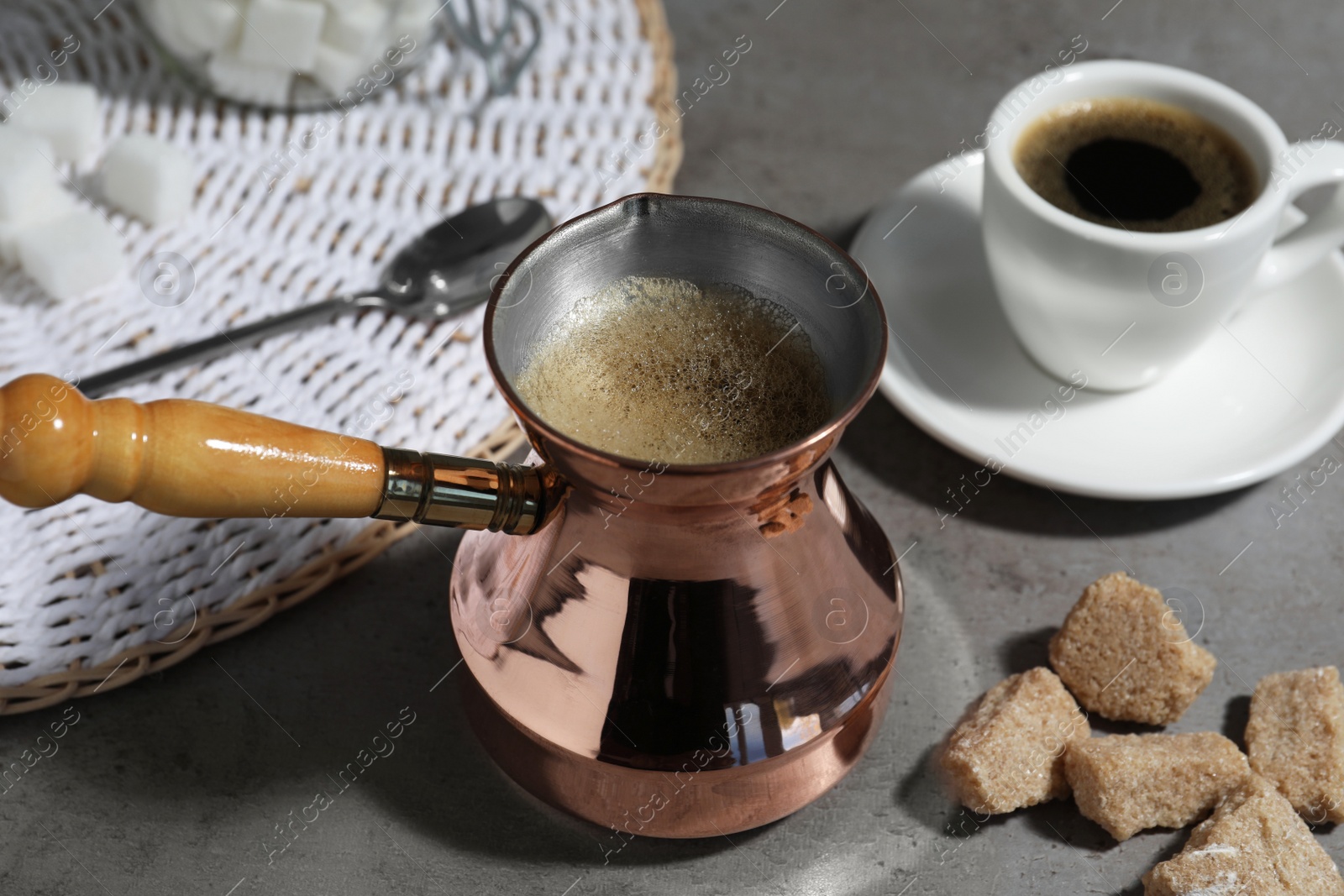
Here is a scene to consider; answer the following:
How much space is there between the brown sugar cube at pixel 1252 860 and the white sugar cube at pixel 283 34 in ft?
2.96

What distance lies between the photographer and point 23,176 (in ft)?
3.07

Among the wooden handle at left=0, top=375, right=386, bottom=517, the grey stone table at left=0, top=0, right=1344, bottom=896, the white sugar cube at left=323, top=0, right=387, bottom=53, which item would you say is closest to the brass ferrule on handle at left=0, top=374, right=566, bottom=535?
the wooden handle at left=0, top=375, right=386, bottom=517

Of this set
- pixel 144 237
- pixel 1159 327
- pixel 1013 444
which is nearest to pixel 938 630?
pixel 1013 444

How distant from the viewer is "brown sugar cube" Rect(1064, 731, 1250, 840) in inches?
28.3

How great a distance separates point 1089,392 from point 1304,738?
0.31m

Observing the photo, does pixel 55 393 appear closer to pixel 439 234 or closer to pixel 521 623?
pixel 521 623

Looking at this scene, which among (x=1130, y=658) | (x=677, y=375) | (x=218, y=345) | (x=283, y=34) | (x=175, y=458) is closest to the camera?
(x=175, y=458)

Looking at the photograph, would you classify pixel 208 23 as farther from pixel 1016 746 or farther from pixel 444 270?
pixel 1016 746

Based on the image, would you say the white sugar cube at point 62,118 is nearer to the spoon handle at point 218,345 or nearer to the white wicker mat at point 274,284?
the white wicker mat at point 274,284

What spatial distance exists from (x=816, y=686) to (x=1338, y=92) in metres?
0.98

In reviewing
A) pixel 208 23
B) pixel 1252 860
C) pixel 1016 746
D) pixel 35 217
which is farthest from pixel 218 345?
pixel 1252 860

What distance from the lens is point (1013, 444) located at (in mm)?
908

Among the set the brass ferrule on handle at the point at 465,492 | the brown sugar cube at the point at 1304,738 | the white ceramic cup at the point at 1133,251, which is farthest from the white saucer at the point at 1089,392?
the brass ferrule on handle at the point at 465,492

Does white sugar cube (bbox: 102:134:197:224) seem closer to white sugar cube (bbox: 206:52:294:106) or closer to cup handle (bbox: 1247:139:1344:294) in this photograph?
white sugar cube (bbox: 206:52:294:106)
